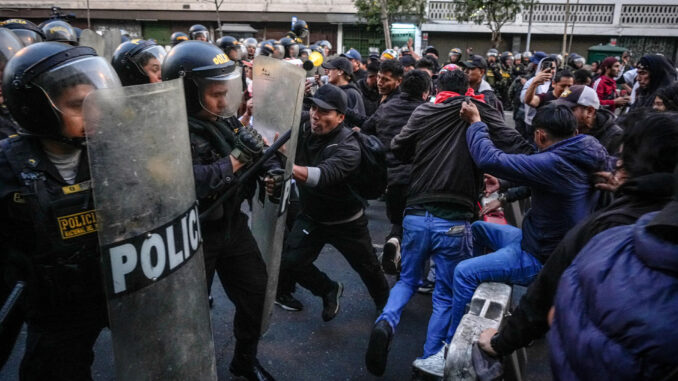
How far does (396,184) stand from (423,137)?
3.33 ft

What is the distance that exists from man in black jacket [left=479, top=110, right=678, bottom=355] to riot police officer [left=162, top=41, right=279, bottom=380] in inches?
55.2

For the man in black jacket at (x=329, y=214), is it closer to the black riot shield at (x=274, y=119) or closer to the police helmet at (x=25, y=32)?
the black riot shield at (x=274, y=119)

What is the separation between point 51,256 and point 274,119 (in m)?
1.30

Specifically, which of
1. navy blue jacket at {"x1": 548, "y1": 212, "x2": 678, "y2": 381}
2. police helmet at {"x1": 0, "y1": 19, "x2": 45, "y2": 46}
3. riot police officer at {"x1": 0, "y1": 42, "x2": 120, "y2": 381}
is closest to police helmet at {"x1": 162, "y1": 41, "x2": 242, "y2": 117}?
riot police officer at {"x1": 0, "y1": 42, "x2": 120, "y2": 381}

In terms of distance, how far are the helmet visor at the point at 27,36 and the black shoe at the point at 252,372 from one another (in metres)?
4.01

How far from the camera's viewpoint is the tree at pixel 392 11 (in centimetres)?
2419

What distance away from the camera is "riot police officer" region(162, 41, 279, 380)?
2354 mm

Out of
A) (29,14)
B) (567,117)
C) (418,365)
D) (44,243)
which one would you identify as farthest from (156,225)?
(29,14)

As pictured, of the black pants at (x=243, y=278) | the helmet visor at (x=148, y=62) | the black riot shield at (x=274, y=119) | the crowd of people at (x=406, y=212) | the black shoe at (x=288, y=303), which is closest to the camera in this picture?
the crowd of people at (x=406, y=212)

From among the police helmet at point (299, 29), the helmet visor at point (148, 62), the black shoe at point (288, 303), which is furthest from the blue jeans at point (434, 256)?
the police helmet at point (299, 29)

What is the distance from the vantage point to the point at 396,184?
163 inches

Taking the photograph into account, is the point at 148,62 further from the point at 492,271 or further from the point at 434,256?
the point at 492,271

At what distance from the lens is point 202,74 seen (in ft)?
8.07

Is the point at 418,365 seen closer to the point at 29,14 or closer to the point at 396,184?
the point at 396,184
